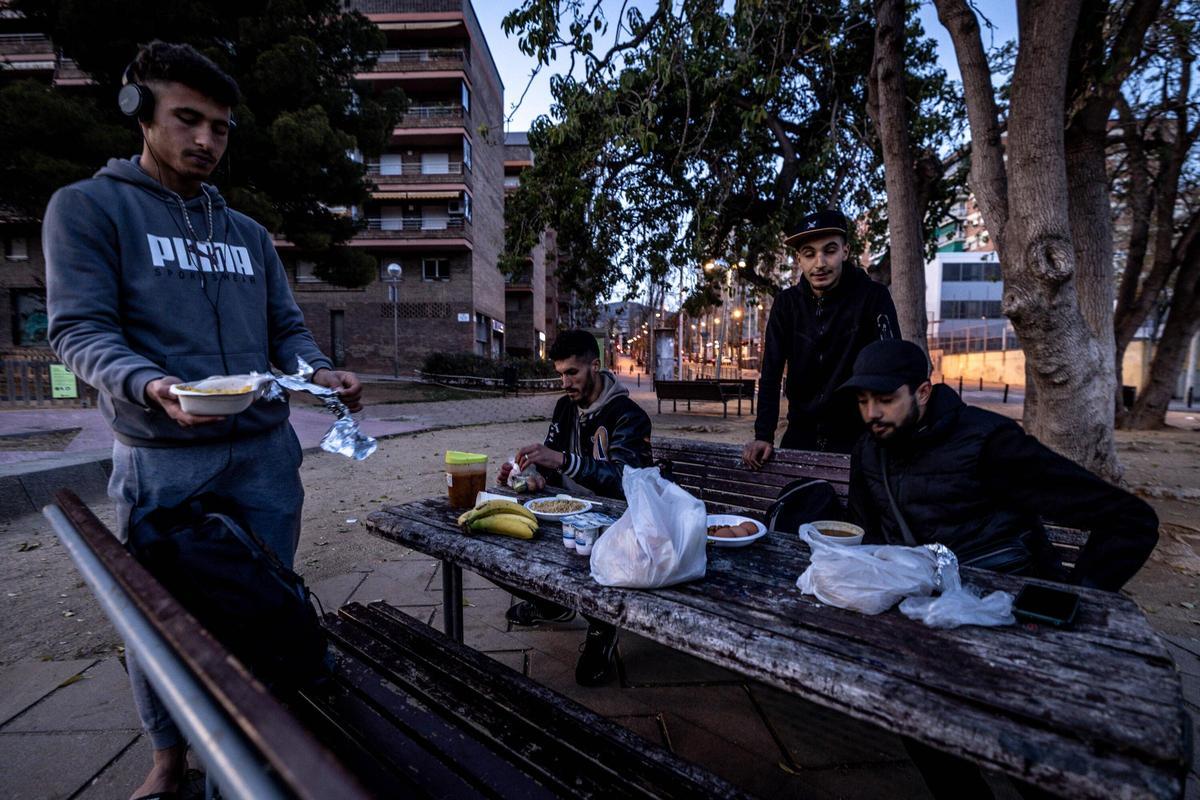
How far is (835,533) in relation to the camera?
1.78 m

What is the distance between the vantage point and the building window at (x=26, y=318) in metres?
23.6

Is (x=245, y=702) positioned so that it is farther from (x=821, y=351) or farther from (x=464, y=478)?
(x=821, y=351)

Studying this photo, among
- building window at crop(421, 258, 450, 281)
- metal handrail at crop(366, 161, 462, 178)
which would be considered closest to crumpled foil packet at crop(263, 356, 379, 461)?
building window at crop(421, 258, 450, 281)

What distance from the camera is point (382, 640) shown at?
5.57 ft

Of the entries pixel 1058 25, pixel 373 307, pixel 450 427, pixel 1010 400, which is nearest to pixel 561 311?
pixel 373 307

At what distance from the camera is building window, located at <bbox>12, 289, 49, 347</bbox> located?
2359 centimetres

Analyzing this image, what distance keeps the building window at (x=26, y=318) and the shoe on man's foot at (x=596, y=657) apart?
103ft

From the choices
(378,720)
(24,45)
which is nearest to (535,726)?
(378,720)

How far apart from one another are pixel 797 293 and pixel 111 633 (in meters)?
3.94

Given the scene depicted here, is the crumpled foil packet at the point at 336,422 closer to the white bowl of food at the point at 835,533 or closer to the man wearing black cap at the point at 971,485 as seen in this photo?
the white bowl of food at the point at 835,533

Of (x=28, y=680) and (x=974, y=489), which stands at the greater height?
(x=974, y=489)

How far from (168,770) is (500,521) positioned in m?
1.12

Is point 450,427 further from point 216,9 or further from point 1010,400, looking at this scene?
point 1010,400

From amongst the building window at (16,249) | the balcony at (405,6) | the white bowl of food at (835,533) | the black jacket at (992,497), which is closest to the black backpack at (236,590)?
the white bowl of food at (835,533)
